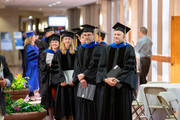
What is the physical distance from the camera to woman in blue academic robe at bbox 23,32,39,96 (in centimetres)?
1029

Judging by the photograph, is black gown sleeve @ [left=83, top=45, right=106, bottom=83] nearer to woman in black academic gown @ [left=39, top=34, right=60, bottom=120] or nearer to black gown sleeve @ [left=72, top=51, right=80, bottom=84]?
black gown sleeve @ [left=72, top=51, right=80, bottom=84]

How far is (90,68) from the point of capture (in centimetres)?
→ 586

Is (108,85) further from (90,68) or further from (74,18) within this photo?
(74,18)

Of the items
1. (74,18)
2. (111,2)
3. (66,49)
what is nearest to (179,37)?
(66,49)

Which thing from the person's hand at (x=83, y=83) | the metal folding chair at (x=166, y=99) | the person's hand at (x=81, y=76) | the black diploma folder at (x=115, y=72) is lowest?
the metal folding chair at (x=166, y=99)

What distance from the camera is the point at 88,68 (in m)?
5.88

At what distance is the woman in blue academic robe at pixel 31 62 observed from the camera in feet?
33.8

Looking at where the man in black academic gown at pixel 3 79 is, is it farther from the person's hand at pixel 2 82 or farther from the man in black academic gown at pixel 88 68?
the man in black academic gown at pixel 88 68

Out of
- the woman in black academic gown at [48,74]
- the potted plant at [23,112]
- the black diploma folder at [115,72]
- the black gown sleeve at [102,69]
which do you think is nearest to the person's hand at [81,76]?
the black gown sleeve at [102,69]

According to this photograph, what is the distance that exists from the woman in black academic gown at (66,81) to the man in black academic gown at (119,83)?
1.00 m

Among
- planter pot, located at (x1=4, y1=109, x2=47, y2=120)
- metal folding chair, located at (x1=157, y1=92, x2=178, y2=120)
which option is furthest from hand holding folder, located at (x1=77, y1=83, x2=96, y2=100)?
metal folding chair, located at (x1=157, y1=92, x2=178, y2=120)

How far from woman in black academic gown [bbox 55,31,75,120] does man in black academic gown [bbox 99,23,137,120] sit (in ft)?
3.27

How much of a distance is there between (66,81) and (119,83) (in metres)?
1.31

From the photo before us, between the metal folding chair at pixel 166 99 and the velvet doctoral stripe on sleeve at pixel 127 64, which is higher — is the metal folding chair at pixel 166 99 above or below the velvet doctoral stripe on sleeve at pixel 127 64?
below
